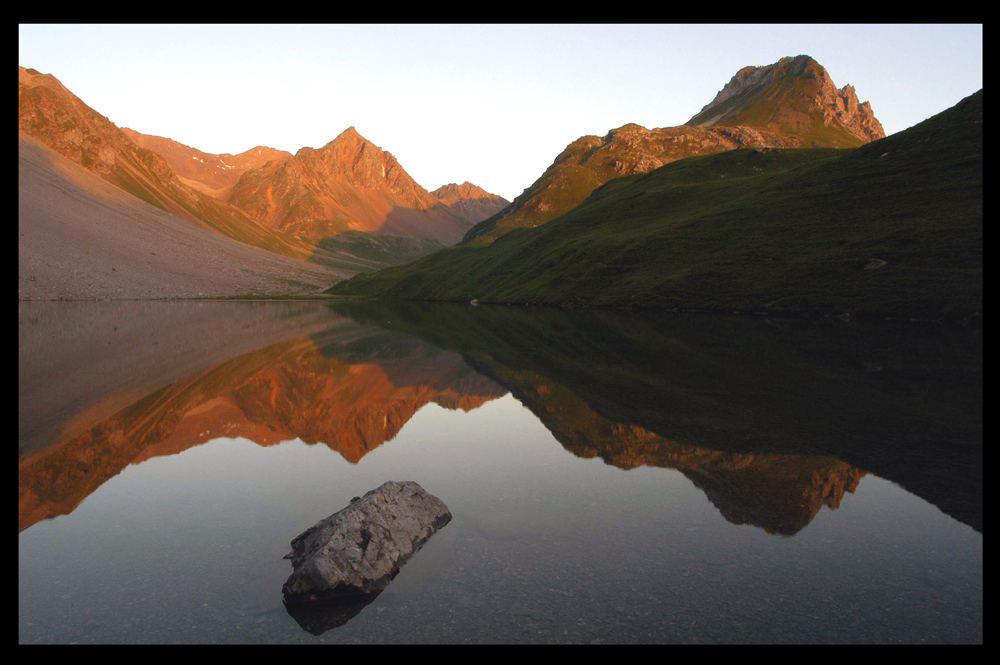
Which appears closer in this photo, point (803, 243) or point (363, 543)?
point (363, 543)

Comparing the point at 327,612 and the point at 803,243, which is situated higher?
the point at 803,243

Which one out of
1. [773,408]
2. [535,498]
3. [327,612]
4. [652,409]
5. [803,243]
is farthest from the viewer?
[803,243]

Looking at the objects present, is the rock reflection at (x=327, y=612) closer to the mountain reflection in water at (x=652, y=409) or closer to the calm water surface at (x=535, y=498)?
the calm water surface at (x=535, y=498)

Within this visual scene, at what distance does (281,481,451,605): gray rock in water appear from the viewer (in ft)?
42.3

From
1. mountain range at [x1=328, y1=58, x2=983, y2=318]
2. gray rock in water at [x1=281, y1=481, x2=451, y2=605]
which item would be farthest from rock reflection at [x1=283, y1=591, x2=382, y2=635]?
mountain range at [x1=328, y1=58, x2=983, y2=318]

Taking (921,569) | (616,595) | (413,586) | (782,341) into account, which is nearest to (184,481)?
(413,586)

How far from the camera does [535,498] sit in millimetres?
19219

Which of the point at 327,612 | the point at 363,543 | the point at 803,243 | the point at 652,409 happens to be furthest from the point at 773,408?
the point at 803,243

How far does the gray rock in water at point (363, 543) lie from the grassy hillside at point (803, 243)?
79705 millimetres

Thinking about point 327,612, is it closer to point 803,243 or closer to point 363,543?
point 363,543

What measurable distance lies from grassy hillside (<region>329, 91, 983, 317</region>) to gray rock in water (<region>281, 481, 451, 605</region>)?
262 feet

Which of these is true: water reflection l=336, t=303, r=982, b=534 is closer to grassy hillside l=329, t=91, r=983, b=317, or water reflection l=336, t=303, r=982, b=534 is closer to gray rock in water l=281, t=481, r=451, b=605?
gray rock in water l=281, t=481, r=451, b=605

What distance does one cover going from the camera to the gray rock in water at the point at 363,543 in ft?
42.3

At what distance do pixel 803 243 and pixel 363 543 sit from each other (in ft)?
360
